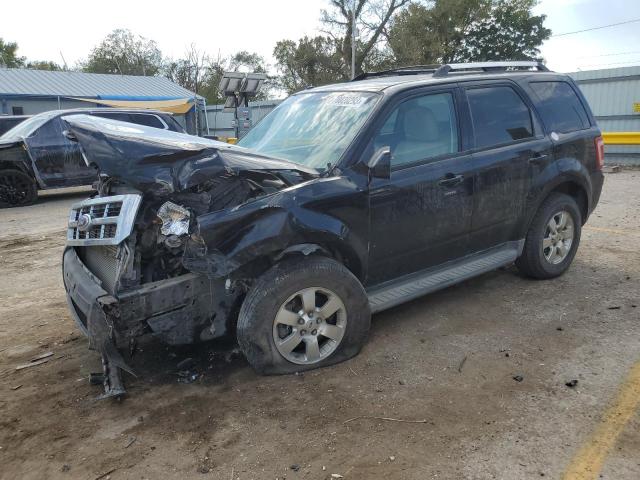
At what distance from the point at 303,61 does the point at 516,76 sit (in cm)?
3967

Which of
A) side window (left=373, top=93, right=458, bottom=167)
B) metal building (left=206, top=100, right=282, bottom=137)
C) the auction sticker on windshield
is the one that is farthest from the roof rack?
metal building (left=206, top=100, right=282, bottom=137)

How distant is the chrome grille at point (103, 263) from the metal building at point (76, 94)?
64.2 feet

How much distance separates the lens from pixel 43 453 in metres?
2.71

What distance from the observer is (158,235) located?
10.3ft

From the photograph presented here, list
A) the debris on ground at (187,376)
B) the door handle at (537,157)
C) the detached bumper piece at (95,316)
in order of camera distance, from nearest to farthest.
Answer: the detached bumper piece at (95,316)
the debris on ground at (187,376)
the door handle at (537,157)

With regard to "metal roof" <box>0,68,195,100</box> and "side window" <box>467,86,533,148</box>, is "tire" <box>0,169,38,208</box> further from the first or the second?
"metal roof" <box>0,68,195,100</box>

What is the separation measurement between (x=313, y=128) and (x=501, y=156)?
1597 mm

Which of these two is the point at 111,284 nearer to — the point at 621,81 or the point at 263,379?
the point at 263,379

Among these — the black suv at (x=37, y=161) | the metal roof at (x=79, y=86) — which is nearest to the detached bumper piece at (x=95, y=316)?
the black suv at (x=37, y=161)

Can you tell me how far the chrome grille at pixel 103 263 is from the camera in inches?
125

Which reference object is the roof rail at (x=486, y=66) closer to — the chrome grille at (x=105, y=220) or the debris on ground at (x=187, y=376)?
the chrome grille at (x=105, y=220)

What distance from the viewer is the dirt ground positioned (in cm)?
256

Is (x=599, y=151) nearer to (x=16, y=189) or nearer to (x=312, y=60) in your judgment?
(x=16, y=189)

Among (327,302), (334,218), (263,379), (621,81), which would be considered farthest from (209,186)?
(621,81)
